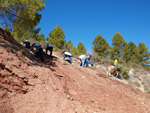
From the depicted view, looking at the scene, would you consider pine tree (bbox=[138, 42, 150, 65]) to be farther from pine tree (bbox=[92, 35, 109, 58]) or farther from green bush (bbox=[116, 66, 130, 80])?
green bush (bbox=[116, 66, 130, 80])

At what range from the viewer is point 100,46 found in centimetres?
2209

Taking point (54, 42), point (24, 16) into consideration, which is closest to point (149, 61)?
point (54, 42)

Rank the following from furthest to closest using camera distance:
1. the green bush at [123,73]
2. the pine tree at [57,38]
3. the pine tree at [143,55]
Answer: the pine tree at [143,55]
the pine tree at [57,38]
the green bush at [123,73]

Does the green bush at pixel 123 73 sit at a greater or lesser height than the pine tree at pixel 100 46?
lesser

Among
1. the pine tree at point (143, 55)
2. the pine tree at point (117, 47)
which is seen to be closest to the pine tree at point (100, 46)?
the pine tree at point (117, 47)

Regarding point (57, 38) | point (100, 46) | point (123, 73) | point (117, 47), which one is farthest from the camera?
point (100, 46)

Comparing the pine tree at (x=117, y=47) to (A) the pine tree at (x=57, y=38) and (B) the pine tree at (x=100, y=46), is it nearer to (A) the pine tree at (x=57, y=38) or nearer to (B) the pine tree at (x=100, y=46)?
(B) the pine tree at (x=100, y=46)

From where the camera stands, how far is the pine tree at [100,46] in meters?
21.7

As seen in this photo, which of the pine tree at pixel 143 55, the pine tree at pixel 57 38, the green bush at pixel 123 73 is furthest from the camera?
the pine tree at pixel 143 55

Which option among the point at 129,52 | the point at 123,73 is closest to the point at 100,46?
the point at 129,52

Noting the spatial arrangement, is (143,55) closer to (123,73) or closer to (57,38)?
(123,73)

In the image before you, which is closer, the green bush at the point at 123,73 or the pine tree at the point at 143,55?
the green bush at the point at 123,73

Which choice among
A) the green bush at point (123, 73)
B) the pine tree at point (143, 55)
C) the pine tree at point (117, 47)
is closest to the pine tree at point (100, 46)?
the pine tree at point (117, 47)

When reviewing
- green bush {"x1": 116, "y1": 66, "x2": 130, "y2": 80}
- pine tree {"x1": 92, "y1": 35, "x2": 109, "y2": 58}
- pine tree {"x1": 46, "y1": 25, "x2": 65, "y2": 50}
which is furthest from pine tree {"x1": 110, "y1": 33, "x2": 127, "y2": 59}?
green bush {"x1": 116, "y1": 66, "x2": 130, "y2": 80}
